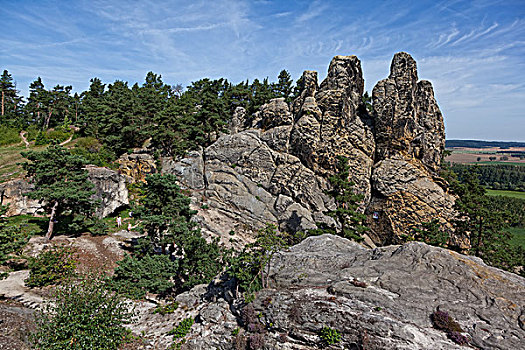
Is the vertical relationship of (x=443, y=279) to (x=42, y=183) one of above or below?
below

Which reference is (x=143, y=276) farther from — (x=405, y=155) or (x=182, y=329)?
(x=405, y=155)

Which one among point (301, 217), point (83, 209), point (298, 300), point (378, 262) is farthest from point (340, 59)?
point (83, 209)

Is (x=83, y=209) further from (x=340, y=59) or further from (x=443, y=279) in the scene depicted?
(x=340, y=59)

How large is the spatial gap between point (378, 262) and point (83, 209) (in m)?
31.3

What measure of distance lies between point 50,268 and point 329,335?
24.3 meters

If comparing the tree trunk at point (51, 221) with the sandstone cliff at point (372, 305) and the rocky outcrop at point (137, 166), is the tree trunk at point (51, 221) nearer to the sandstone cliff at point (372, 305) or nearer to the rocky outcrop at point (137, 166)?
the sandstone cliff at point (372, 305)

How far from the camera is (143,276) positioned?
22.4 metres

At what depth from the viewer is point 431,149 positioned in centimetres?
4059

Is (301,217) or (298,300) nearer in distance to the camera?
(298,300)

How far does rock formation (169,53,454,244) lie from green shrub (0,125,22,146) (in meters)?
36.3

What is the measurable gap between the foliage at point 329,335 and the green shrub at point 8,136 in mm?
71473

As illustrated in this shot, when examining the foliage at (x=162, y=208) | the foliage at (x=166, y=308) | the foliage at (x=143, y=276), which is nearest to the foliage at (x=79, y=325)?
the foliage at (x=166, y=308)

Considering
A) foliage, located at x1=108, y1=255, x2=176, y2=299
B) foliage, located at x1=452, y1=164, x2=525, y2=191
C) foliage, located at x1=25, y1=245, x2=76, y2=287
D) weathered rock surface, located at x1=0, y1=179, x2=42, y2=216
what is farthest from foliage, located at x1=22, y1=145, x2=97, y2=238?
foliage, located at x1=452, y1=164, x2=525, y2=191

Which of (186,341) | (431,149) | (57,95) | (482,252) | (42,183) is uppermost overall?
(57,95)
